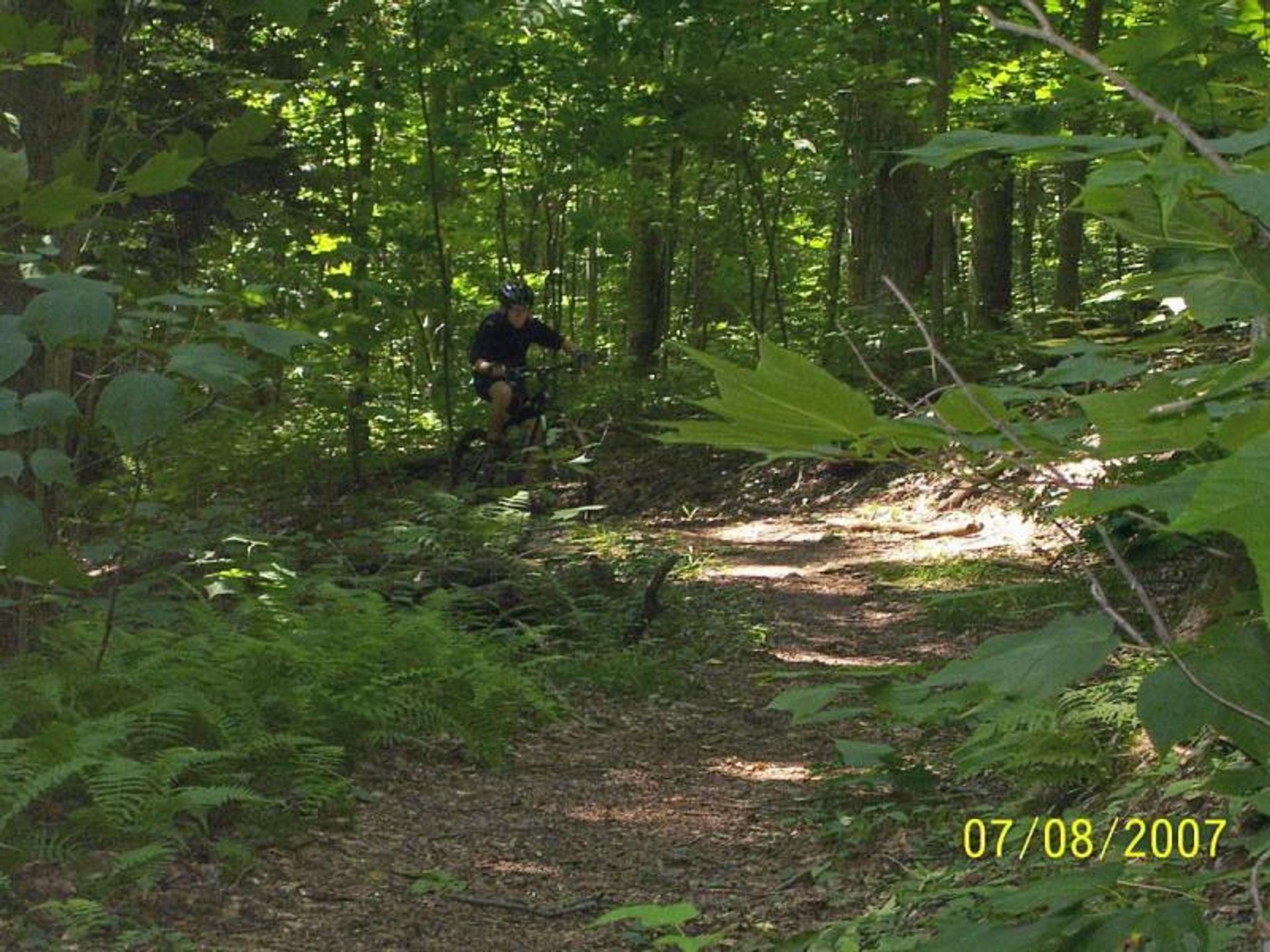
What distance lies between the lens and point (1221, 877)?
1222mm

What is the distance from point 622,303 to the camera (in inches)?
934

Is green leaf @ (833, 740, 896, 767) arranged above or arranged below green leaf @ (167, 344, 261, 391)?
below

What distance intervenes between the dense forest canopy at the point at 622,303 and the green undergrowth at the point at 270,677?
0.12 ft

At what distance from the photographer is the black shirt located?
11.9 m

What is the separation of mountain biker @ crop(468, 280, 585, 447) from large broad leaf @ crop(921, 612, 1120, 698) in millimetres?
10654

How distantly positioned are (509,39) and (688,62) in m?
1.80

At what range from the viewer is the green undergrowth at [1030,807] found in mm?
1134

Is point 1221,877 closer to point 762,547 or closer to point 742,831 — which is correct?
point 742,831

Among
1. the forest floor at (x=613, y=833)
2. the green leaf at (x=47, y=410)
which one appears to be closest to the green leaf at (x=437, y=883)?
the forest floor at (x=613, y=833)

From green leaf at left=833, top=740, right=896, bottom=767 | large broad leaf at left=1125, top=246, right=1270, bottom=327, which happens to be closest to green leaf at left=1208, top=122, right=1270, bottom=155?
large broad leaf at left=1125, top=246, right=1270, bottom=327

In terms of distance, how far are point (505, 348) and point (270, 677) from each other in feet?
21.9

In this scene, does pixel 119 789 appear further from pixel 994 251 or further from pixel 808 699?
pixel 994 251

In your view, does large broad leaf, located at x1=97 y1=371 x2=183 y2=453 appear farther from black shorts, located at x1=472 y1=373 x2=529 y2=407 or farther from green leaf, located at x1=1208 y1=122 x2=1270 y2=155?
black shorts, located at x1=472 y1=373 x2=529 y2=407
